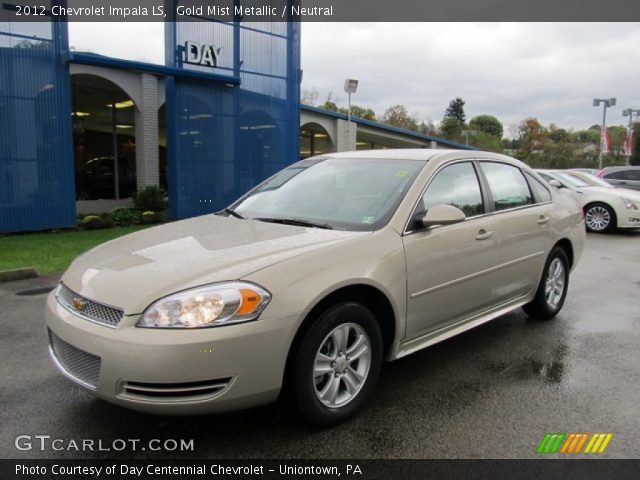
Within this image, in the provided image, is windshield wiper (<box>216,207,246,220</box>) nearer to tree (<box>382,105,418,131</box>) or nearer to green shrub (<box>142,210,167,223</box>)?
green shrub (<box>142,210,167,223</box>)

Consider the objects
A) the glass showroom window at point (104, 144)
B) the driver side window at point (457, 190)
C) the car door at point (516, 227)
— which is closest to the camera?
the driver side window at point (457, 190)

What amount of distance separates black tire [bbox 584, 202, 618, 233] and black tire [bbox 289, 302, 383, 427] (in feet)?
37.0

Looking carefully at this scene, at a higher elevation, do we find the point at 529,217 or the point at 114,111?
the point at 114,111

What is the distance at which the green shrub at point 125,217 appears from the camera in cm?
1272

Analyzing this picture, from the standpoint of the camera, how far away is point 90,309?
9.43 ft

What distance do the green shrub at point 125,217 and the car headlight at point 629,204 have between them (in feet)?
37.7

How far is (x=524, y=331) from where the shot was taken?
5035 millimetres

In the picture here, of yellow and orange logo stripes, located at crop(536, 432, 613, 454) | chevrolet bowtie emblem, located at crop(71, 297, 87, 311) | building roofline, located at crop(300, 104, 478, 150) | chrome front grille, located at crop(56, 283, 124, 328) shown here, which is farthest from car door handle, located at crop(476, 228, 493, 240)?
building roofline, located at crop(300, 104, 478, 150)

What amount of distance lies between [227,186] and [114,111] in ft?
21.0

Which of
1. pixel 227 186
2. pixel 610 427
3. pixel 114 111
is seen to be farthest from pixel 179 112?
pixel 610 427

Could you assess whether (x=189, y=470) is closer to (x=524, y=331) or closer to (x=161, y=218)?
(x=524, y=331)

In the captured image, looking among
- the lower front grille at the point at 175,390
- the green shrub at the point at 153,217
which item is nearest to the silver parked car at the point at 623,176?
the green shrub at the point at 153,217

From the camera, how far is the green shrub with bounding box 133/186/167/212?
13.9 metres

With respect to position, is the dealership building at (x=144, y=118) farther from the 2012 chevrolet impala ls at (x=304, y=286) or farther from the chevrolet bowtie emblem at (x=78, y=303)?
the chevrolet bowtie emblem at (x=78, y=303)
